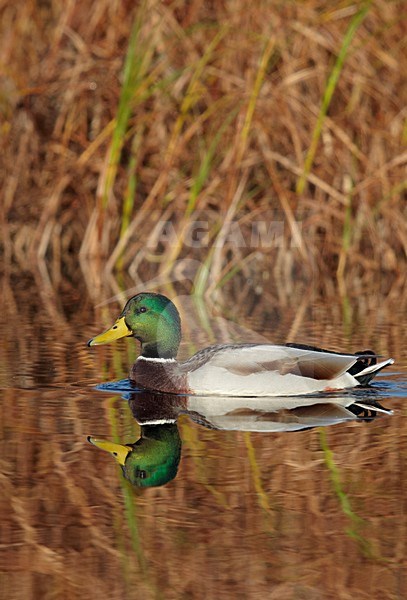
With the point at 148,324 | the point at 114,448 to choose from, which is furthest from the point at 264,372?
the point at 114,448

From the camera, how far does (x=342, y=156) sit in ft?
34.9

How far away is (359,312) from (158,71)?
2.48 m

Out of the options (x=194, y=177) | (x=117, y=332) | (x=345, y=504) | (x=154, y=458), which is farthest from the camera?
(x=194, y=177)

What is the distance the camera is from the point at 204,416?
5.89 meters

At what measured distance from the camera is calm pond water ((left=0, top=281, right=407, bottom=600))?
3.54 metres

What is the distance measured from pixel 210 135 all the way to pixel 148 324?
3.90 m

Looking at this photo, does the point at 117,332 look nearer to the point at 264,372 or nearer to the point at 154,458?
the point at 264,372

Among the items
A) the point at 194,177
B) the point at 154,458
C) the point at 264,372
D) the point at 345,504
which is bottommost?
the point at 345,504

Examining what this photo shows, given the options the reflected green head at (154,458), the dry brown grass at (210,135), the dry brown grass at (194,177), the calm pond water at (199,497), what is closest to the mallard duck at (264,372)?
the calm pond water at (199,497)

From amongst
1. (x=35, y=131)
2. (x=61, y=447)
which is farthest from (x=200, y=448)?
(x=35, y=131)

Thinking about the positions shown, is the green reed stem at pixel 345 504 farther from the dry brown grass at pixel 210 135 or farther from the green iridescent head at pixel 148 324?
the dry brown grass at pixel 210 135

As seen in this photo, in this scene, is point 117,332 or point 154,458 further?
point 117,332

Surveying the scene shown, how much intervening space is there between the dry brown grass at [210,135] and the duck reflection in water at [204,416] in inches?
138

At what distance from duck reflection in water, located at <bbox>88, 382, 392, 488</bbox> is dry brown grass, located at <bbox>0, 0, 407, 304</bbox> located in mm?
3495
